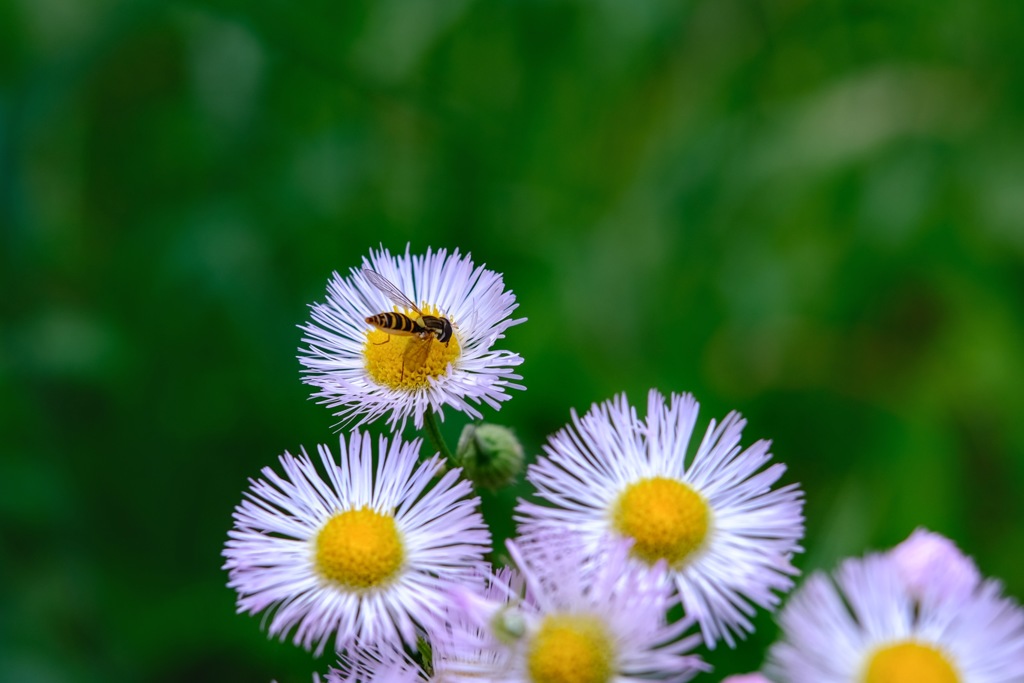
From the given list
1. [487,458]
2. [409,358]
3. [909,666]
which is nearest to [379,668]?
[487,458]

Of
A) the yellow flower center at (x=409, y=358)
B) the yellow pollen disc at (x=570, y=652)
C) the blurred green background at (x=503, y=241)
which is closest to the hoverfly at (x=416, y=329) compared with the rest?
the yellow flower center at (x=409, y=358)

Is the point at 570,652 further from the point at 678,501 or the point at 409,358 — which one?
the point at 409,358

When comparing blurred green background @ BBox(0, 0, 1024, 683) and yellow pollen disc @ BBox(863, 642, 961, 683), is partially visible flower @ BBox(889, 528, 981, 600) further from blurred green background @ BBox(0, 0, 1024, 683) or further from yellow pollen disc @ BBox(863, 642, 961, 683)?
blurred green background @ BBox(0, 0, 1024, 683)

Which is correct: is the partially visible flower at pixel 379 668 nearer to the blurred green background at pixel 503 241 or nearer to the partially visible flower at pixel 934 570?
the partially visible flower at pixel 934 570

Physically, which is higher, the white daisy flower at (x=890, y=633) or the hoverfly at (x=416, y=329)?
the hoverfly at (x=416, y=329)

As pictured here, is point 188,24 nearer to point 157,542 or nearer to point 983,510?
point 157,542

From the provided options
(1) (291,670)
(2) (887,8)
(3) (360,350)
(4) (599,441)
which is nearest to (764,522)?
(4) (599,441)
